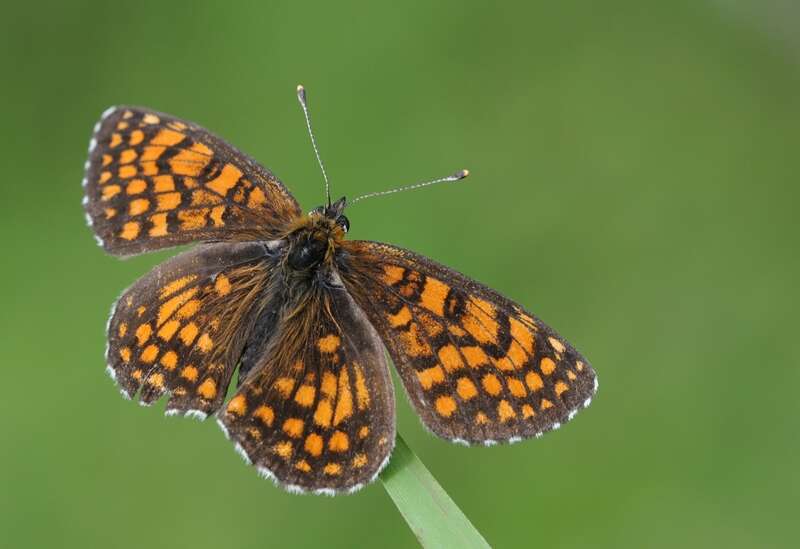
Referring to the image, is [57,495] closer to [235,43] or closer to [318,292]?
[318,292]

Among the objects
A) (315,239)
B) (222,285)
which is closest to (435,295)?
(315,239)

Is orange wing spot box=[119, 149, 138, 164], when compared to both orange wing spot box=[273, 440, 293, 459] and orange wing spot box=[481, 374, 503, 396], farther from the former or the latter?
orange wing spot box=[481, 374, 503, 396]

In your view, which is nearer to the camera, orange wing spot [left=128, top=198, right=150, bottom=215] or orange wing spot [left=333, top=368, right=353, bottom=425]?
orange wing spot [left=333, top=368, right=353, bottom=425]

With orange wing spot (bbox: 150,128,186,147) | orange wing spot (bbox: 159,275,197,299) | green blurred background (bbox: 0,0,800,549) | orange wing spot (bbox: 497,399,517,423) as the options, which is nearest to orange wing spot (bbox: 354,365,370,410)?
orange wing spot (bbox: 497,399,517,423)

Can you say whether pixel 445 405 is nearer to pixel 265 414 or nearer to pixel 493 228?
pixel 265 414

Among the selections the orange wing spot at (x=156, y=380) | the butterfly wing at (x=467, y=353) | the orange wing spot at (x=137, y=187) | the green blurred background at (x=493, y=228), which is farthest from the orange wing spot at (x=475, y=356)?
the green blurred background at (x=493, y=228)

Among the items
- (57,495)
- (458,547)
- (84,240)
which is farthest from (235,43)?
(458,547)
